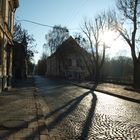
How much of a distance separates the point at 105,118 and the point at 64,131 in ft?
9.15

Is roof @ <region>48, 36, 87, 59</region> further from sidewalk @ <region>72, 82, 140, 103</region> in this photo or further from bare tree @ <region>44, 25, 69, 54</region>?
sidewalk @ <region>72, 82, 140, 103</region>

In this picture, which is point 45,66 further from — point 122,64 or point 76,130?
point 76,130

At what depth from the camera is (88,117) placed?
11523 mm

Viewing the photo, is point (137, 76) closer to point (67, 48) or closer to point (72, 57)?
point (67, 48)

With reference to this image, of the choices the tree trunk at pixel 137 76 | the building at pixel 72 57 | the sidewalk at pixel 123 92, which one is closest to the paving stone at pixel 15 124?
the sidewalk at pixel 123 92

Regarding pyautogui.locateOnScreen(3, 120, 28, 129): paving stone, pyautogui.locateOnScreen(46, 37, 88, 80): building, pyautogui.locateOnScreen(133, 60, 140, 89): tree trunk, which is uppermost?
pyautogui.locateOnScreen(46, 37, 88, 80): building

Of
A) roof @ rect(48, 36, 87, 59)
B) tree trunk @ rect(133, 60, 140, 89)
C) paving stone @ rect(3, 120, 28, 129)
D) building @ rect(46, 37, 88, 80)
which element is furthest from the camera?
roof @ rect(48, 36, 87, 59)

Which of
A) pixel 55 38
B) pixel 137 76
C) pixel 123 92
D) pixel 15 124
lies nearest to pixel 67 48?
pixel 55 38

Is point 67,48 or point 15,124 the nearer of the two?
point 15,124

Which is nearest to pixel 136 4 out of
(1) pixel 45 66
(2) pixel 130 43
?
(2) pixel 130 43

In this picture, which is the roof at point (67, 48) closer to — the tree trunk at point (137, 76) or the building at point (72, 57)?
the building at point (72, 57)

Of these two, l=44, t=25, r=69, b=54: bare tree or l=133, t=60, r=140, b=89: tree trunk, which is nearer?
l=133, t=60, r=140, b=89: tree trunk

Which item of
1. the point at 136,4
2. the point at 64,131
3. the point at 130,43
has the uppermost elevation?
the point at 136,4

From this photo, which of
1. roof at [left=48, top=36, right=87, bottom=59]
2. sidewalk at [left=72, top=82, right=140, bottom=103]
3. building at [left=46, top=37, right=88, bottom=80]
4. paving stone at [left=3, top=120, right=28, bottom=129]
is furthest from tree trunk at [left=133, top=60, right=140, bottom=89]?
roof at [left=48, top=36, right=87, bottom=59]
